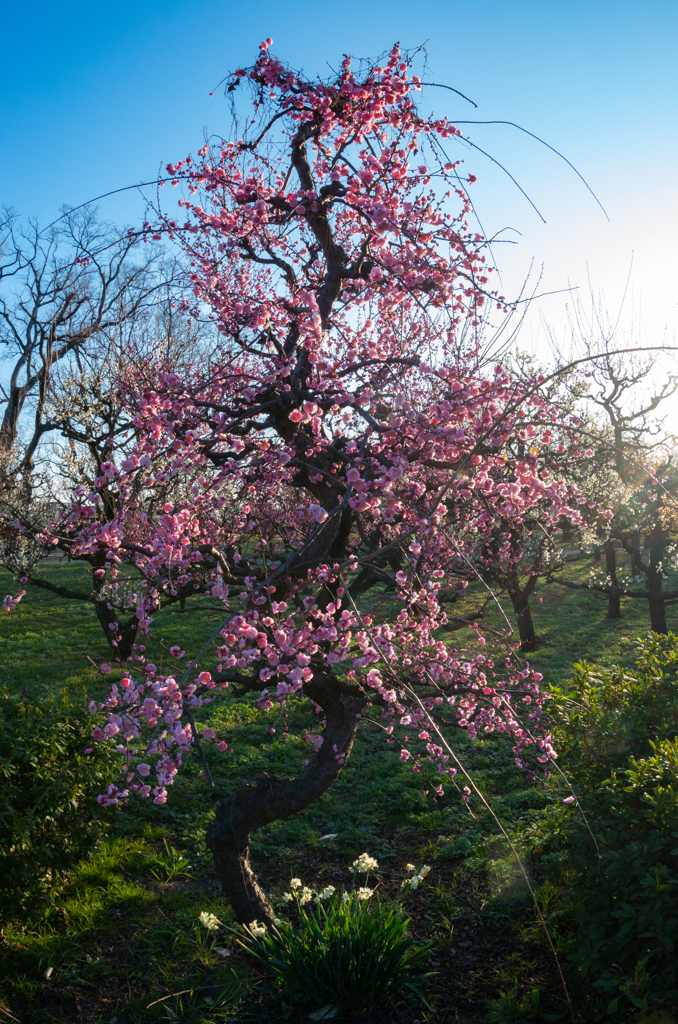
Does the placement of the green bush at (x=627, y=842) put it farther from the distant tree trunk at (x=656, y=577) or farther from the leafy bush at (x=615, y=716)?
the distant tree trunk at (x=656, y=577)

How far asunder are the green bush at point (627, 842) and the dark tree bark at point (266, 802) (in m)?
1.69

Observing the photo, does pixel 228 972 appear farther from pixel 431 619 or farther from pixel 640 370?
pixel 640 370

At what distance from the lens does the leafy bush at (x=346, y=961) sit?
3338mm

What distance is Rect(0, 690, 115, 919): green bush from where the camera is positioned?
162 inches

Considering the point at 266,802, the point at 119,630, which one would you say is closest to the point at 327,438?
the point at 266,802

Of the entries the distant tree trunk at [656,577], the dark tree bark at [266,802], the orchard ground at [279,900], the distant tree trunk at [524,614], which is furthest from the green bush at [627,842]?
the distant tree trunk at [656,577]

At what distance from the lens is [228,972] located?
393 cm

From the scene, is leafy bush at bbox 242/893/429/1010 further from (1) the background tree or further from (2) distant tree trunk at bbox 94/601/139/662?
(2) distant tree trunk at bbox 94/601/139/662

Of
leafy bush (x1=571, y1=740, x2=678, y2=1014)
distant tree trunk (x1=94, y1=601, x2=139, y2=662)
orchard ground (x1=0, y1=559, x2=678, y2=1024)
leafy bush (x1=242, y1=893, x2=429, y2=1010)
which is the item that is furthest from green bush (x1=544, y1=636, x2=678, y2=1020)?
distant tree trunk (x1=94, y1=601, x2=139, y2=662)

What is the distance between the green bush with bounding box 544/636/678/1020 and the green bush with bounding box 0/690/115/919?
3.49 m

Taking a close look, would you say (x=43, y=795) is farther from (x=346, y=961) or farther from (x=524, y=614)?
(x=524, y=614)

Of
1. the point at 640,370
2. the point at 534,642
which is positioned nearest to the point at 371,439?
the point at 534,642

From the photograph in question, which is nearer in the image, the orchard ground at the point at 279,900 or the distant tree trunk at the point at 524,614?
the orchard ground at the point at 279,900

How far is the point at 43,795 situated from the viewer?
4.32m
